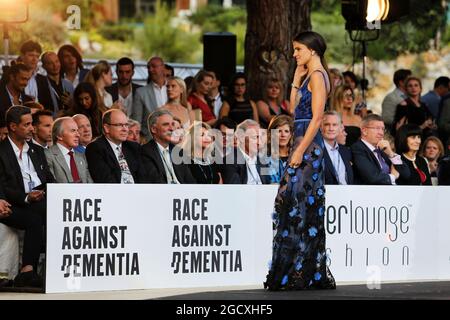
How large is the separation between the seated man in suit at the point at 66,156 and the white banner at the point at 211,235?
810 millimetres

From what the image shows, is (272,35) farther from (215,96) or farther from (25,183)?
(25,183)

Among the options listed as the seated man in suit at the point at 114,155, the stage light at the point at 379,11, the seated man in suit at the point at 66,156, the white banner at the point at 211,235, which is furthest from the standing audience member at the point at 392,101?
the seated man in suit at the point at 66,156

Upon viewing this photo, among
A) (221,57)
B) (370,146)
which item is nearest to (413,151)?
(370,146)

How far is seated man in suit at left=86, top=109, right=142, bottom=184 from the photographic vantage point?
41.2ft

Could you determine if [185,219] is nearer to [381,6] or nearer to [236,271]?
[236,271]

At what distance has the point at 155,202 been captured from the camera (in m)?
12.1

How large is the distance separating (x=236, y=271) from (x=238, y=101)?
434 cm

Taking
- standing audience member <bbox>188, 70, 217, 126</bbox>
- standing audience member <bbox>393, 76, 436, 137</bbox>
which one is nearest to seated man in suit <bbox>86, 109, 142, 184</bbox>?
standing audience member <bbox>188, 70, 217, 126</bbox>

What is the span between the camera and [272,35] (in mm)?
17766

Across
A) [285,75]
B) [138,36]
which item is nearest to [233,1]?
[138,36]

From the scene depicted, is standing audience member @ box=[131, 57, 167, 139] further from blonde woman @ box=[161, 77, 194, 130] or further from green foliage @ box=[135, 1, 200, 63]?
green foliage @ box=[135, 1, 200, 63]

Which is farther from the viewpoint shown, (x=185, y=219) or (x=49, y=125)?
(x=49, y=125)

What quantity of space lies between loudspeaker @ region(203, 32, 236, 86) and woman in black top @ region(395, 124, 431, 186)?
171 inches

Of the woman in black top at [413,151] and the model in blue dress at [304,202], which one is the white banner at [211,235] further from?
the woman in black top at [413,151]
